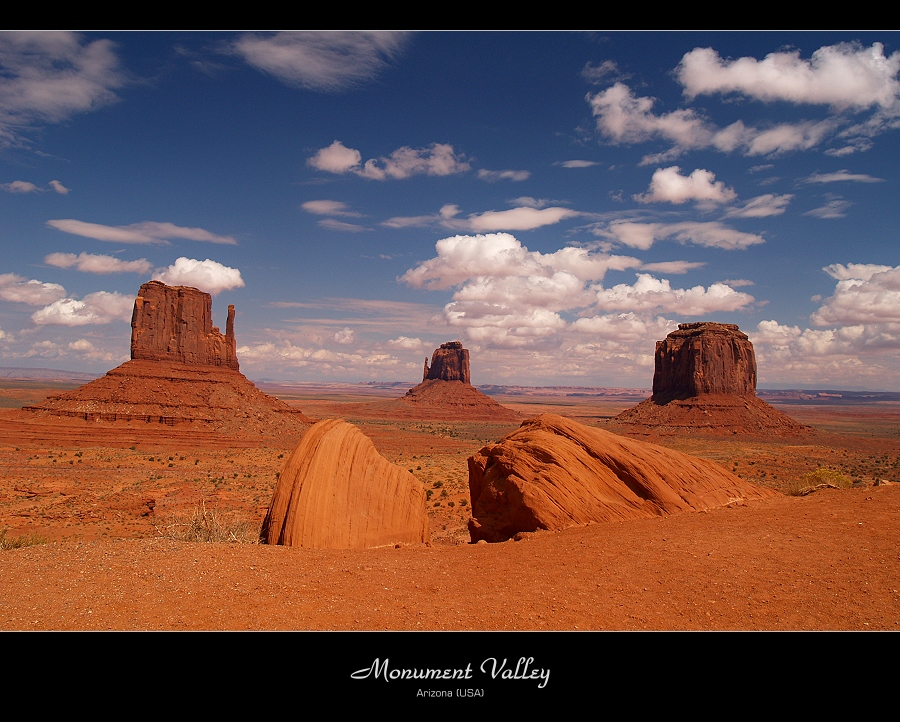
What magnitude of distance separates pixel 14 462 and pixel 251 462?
16.4m

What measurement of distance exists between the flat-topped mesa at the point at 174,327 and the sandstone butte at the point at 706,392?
212 ft

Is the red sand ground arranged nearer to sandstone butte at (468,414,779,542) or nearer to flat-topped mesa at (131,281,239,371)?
sandstone butte at (468,414,779,542)

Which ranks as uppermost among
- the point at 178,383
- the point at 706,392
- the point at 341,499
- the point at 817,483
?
the point at 178,383

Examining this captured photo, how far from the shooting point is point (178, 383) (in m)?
65.2

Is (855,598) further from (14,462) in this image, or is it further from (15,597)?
(14,462)

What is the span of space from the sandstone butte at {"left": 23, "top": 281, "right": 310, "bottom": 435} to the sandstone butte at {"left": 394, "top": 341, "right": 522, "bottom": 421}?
2628 inches

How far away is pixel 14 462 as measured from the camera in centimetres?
3738

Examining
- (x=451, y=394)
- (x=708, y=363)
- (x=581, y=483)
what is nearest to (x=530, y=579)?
(x=581, y=483)

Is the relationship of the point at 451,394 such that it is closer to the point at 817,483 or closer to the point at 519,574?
the point at 817,483

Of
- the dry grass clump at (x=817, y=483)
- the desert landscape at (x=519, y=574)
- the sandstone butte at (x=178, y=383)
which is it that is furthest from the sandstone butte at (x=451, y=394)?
the desert landscape at (x=519, y=574)

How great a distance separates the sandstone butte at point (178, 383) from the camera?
193ft

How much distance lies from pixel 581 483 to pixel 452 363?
145586 mm

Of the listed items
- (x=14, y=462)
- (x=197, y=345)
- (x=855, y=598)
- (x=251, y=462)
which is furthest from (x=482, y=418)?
(x=855, y=598)
